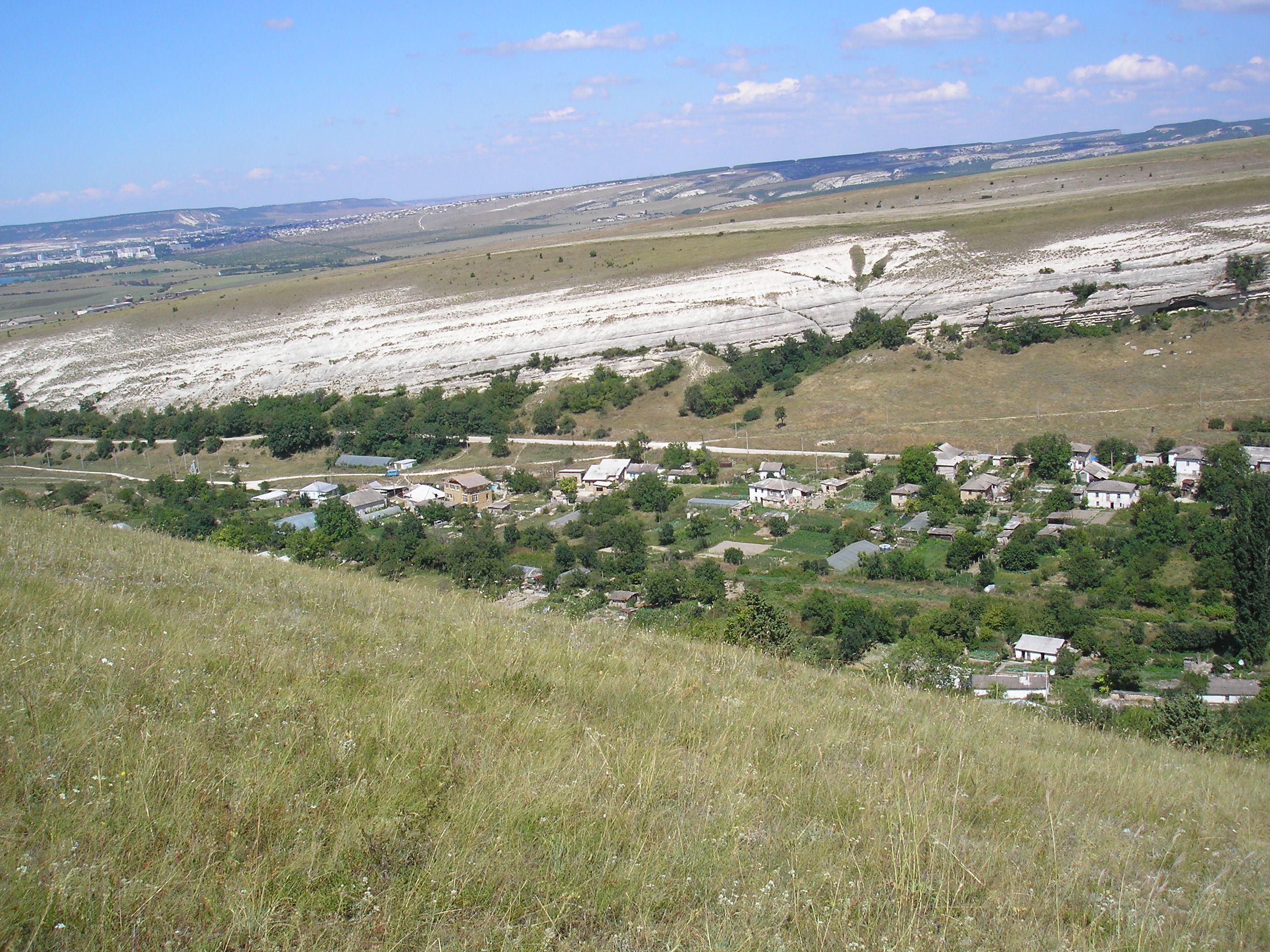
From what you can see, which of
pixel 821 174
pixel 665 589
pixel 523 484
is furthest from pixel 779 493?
pixel 821 174

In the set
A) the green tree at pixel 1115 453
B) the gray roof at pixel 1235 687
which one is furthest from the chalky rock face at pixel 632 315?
the gray roof at pixel 1235 687

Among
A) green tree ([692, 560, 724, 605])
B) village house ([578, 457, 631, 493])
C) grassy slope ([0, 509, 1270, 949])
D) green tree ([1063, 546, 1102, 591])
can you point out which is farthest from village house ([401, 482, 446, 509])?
grassy slope ([0, 509, 1270, 949])

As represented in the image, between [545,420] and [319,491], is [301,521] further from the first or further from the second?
[545,420]

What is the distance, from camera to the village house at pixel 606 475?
Result: 2877 cm

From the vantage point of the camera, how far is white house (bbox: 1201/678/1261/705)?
13.5 meters

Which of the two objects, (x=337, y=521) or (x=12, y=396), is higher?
(x=12, y=396)

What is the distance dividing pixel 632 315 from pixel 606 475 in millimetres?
16651

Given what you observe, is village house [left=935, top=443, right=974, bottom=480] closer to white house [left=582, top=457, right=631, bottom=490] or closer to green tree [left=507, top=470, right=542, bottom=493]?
white house [left=582, top=457, right=631, bottom=490]

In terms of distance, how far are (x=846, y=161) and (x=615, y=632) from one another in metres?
162

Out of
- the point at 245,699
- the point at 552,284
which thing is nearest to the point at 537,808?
the point at 245,699

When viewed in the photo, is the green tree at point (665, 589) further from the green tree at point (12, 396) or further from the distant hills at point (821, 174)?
the distant hills at point (821, 174)

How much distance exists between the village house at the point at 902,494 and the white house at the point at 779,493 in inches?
98.7

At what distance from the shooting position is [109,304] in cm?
6925

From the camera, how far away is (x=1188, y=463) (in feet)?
78.1
